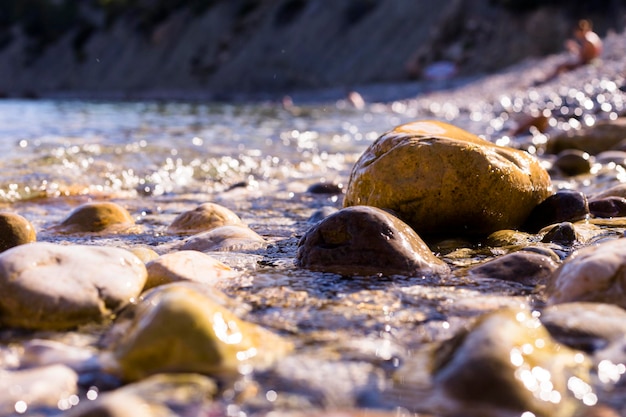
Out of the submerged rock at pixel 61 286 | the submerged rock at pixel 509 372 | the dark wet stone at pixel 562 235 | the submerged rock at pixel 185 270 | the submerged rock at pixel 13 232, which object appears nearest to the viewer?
the submerged rock at pixel 509 372

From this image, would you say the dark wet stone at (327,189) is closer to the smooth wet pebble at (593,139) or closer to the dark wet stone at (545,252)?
the dark wet stone at (545,252)

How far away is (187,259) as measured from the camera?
9.65 feet

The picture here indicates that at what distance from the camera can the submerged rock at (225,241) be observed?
3.63 m

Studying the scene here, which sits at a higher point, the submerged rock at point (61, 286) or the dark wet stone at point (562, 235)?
the submerged rock at point (61, 286)

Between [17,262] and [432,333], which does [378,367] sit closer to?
[432,333]

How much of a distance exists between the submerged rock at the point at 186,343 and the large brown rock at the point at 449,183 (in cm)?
183

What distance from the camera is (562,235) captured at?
3.58m

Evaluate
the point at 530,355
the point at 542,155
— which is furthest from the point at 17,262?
the point at 542,155

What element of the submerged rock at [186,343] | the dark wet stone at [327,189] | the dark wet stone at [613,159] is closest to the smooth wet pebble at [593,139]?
the dark wet stone at [613,159]

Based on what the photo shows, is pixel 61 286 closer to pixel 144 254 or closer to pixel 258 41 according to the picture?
pixel 144 254

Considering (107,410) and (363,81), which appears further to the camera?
(363,81)

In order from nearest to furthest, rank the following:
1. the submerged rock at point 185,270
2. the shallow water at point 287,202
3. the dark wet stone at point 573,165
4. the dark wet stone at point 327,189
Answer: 1. the shallow water at point 287,202
2. the submerged rock at point 185,270
3. the dark wet stone at point 327,189
4. the dark wet stone at point 573,165

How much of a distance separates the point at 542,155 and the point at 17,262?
7.11 metres

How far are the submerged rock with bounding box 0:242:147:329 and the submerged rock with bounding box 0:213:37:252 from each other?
3.04 ft
